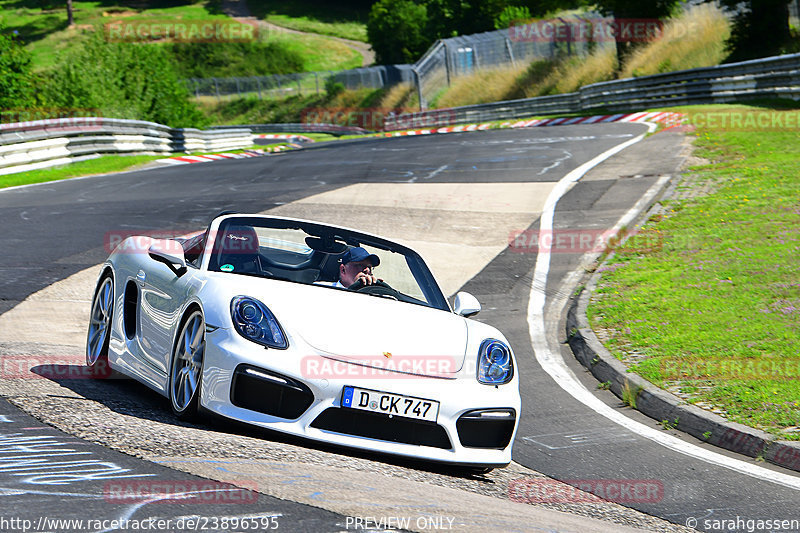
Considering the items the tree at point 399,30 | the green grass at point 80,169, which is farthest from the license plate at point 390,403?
the tree at point 399,30

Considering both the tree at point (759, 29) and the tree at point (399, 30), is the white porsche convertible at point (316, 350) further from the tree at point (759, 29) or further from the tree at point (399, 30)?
the tree at point (399, 30)

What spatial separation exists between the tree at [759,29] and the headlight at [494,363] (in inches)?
1156

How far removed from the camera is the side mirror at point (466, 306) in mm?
6330

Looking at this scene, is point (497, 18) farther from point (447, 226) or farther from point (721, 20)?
point (447, 226)

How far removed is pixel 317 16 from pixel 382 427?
372 feet

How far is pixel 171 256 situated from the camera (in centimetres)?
602

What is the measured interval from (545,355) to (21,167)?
56.1ft

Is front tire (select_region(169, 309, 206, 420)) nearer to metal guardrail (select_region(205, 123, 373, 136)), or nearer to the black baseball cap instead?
the black baseball cap

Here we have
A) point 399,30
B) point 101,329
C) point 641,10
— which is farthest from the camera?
point 399,30

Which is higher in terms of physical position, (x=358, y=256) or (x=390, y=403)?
(x=358, y=256)

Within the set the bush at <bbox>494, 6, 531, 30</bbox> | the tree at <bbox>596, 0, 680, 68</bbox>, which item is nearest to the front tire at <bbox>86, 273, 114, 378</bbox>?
the tree at <bbox>596, 0, 680, 68</bbox>

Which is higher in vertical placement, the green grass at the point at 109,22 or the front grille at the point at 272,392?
the green grass at the point at 109,22

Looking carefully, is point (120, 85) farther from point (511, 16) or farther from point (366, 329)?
point (366, 329)

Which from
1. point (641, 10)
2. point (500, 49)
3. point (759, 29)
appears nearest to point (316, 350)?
point (759, 29)
